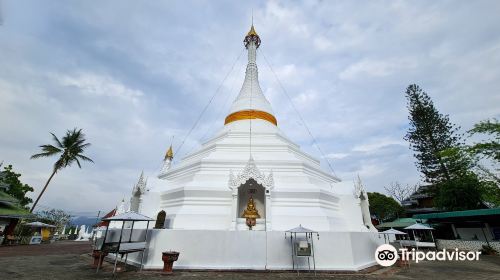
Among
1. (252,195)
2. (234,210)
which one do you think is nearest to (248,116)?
(252,195)

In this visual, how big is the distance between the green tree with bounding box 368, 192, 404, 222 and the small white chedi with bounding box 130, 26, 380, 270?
84.7 ft

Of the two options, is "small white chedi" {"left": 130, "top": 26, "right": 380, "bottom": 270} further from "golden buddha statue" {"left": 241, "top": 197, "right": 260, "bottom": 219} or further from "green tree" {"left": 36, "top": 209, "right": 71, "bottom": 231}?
"green tree" {"left": 36, "top": 209, "right": 71, "bottom": 231}

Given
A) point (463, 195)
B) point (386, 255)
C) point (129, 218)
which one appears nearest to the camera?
point (129, 218)

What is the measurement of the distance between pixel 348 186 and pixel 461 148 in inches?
214

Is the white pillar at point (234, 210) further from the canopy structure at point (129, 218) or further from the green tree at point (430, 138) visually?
the green tree at point (430, 138)

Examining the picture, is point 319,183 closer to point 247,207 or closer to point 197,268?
point 247,207

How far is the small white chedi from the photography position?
9234 mm

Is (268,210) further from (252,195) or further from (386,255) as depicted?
(386,255)

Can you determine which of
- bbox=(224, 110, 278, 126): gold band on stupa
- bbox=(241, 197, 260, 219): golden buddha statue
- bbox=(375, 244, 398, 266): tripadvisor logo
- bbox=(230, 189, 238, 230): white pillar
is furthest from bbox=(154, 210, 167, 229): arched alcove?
bbox=(375, 244, 398, 266): tripadvisor logo

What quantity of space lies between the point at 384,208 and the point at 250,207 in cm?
3243

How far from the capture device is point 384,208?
3647cm

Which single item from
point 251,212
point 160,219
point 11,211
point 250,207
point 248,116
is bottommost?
point 160,219

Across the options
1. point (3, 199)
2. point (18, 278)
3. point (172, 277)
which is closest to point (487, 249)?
point (172, 277)

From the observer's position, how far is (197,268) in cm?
905
